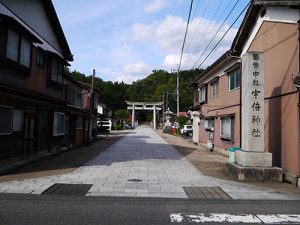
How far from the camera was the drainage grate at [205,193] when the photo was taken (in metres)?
10.5

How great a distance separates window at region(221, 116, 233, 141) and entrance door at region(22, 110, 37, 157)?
1116cm

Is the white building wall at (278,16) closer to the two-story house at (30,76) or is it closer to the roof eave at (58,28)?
the two-story house at (30,76)

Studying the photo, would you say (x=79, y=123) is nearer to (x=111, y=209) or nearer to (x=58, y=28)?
(x=58, y=28)

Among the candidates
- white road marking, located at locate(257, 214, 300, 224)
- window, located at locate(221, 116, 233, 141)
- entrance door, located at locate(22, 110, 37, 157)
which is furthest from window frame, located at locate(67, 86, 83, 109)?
white road marking, located at locate(257, 214, 300, 224)

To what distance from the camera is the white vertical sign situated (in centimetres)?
1395

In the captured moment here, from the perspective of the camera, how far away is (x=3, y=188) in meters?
10.8

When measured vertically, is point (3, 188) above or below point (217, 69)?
below

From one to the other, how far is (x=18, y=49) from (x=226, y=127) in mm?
13577

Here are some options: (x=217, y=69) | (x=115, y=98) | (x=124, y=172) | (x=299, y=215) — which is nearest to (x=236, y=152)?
(x=124, y=172)

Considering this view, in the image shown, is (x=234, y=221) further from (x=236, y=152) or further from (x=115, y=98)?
(x=115, y=98)

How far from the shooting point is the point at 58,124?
24031 mm

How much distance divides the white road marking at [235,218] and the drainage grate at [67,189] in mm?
3566

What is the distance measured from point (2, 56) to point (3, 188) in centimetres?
579

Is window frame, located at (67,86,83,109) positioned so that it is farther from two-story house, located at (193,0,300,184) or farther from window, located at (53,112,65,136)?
two-story house, located at (193,0,300,184)
